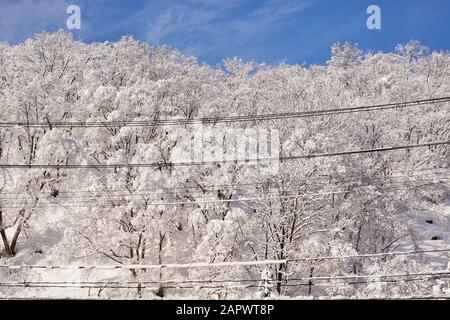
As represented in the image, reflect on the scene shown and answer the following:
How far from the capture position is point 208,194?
3009cm

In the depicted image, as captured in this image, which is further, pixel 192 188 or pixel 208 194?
pixel 192 188

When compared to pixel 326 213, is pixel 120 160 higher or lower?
higher

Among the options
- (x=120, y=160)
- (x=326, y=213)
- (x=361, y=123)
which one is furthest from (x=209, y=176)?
(x=361, y=123)

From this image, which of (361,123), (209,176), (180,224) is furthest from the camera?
(361,123)

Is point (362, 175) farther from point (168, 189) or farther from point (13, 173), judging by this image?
point (13, 173)

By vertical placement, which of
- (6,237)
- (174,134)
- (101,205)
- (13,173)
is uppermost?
(174,134)

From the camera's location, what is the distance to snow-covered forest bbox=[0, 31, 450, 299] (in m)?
27.1

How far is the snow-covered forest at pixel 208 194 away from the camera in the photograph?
27094 millimetres

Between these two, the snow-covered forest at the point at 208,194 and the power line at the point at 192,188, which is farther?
the power line at the point at 192,188

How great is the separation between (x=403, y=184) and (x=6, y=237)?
3150cm

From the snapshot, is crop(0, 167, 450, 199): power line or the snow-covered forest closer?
the snow-covered forest

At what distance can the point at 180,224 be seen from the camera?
112ft
